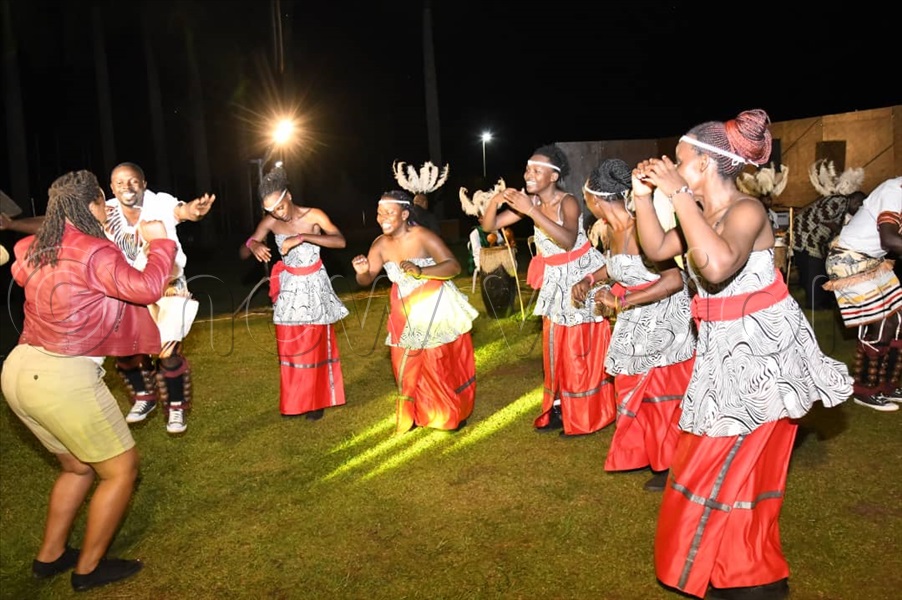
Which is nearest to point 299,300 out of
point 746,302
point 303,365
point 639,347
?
point 303,365

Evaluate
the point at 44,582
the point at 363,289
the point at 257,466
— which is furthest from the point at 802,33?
the point at 44,582

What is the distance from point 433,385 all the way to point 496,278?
5412 millimetres

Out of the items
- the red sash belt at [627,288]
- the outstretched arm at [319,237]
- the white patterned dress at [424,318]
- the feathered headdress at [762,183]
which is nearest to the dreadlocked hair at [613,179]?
the red sash belt at [627,288]

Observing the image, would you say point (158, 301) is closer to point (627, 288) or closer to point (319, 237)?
point (319, 237)

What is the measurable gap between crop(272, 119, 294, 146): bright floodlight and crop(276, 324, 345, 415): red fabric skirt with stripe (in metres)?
6.38

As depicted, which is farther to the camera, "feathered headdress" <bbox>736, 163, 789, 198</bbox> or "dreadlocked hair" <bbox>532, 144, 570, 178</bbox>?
"feathered headdress" <bbox>736, 163, 789, 198</bbox>

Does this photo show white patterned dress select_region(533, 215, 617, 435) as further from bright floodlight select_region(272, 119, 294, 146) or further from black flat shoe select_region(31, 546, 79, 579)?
bright floodlight select_region(272, 119, 294, 146)

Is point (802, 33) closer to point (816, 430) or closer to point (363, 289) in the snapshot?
point (363, 289)

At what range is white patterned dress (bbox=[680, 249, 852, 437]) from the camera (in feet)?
11.2

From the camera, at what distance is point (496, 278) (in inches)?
456

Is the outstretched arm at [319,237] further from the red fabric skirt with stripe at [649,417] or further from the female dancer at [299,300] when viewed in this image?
the red fabric skirt with stripe at [649,417]

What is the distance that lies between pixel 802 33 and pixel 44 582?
22.4 metres

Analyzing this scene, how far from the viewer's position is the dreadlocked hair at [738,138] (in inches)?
131

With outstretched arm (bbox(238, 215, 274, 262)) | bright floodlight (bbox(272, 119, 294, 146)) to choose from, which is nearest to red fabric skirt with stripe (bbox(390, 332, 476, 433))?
outstretched arm (bbox(238, 215, 274, 262))
